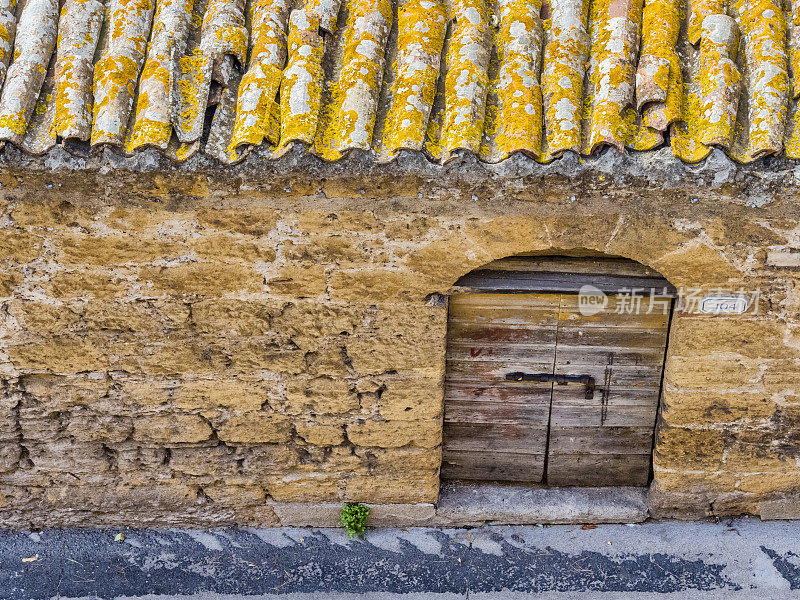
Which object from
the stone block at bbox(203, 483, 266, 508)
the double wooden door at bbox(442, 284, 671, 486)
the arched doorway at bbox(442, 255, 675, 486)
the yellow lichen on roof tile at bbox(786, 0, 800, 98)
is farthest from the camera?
the stone block at bbox(203, 483, 266, 508)

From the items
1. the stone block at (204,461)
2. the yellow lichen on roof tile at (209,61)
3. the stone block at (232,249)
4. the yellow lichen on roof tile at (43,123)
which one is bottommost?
the stone block at (204,461)

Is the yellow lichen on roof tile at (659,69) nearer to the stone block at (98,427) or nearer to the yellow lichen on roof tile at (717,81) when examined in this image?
the yellow lichen on roof tile at (717,81)

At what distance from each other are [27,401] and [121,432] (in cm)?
47

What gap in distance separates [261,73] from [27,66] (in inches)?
38.7

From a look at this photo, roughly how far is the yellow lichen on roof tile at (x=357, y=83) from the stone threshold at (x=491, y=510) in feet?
6.66

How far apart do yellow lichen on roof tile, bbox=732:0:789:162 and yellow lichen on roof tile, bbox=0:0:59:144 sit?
2.84 metres

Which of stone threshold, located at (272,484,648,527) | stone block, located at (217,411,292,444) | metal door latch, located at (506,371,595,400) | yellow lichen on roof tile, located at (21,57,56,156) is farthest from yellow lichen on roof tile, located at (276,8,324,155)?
stone threshold, located at (272,484,648,527)

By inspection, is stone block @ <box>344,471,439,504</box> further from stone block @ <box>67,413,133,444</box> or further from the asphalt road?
stone block @ <box>67,413,133,444</box>

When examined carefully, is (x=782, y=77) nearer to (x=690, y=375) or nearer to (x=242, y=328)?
(x=690, y=375)

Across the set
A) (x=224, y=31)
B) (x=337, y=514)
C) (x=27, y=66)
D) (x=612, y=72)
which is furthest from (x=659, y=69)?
(x=337, y=514)

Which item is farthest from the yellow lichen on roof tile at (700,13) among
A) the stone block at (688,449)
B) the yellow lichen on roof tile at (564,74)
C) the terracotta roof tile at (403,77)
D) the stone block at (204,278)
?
the stone block at (204,278)

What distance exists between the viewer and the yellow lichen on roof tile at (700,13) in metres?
2.77

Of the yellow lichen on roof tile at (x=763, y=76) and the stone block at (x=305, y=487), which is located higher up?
the yellow lichen on roof tile at (x=763, y=76)

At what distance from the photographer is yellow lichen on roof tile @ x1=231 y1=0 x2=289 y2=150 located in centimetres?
255
